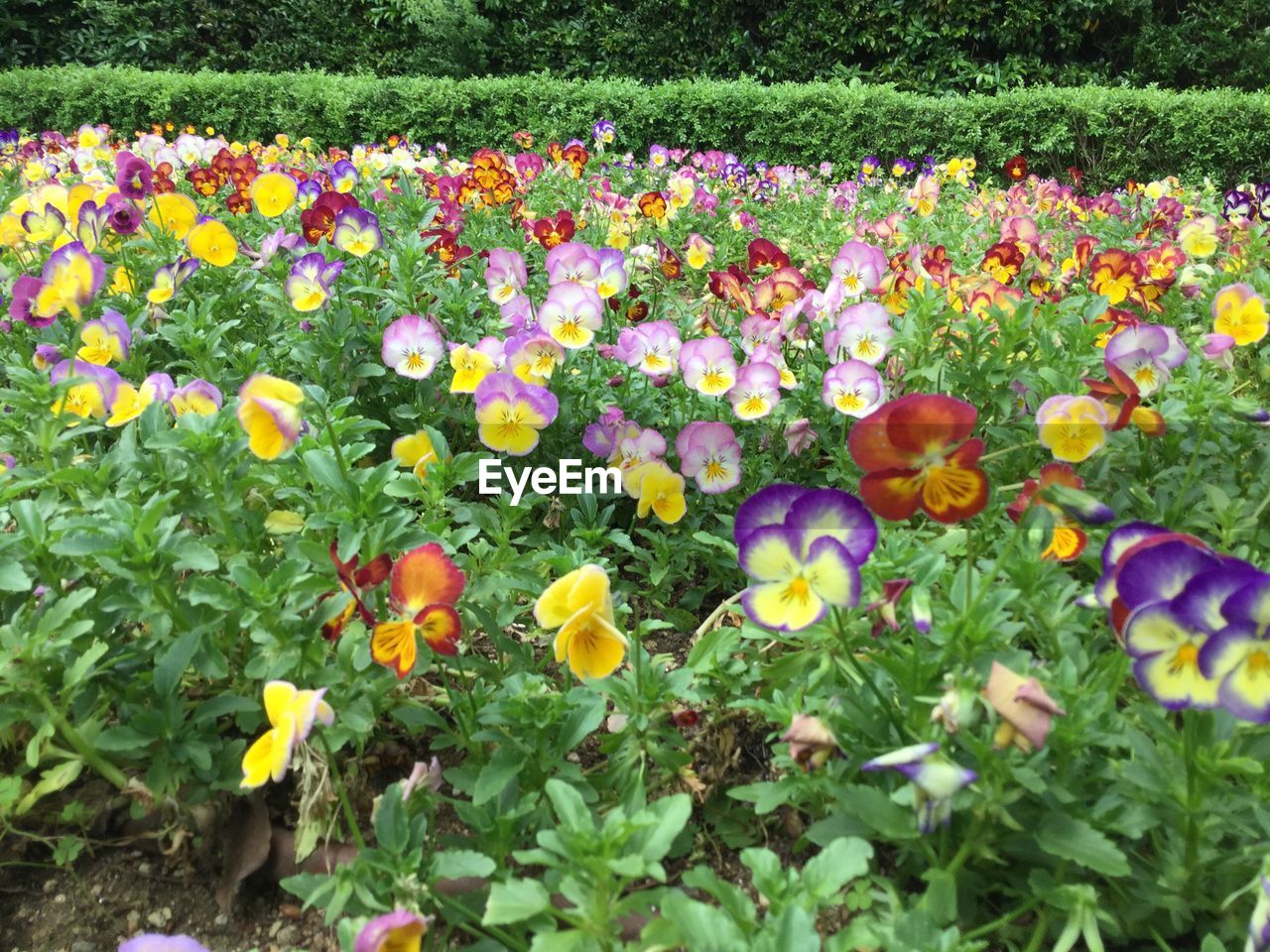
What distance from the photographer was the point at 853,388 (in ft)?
6.68

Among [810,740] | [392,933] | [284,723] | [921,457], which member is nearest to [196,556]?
[284,723]

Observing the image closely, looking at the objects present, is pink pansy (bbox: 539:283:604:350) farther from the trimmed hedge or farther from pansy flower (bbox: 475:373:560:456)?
the trimmed hedge

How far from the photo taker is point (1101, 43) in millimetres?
11383

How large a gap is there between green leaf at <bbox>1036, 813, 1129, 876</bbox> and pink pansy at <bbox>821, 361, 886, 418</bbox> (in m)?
1.09

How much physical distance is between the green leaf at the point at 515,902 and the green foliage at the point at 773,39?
1120 centimetres

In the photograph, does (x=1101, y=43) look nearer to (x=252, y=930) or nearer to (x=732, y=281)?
(x=732, y=281)

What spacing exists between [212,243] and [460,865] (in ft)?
6.64

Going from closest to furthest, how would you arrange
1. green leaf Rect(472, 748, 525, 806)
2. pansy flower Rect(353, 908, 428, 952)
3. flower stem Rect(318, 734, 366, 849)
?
pansy flower Rect(353, 908, 428, 952) → flower stem Rect(318, 734, 366, 849) → green leaf Rect(472, 748, 525, 806)

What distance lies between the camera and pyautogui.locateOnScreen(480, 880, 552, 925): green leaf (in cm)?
96

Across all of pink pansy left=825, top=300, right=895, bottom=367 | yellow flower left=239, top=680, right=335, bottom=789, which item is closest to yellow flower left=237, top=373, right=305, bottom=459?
yellow flower left=239, top=680, right=335, bottom=789

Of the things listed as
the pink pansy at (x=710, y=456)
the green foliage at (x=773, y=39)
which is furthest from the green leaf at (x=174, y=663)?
the green foliage at (x=773, y=39)

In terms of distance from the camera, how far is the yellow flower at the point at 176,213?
111 inches

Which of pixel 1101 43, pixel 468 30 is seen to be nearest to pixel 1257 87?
pixel 1101 43

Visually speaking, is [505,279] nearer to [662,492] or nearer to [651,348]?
[651,348]
